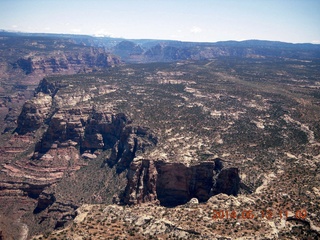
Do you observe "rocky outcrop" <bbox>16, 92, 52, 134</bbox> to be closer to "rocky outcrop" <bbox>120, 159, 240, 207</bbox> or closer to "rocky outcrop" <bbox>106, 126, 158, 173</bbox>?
"rocky outcrop" <bbox>106, 126, 158, 173</bbox>

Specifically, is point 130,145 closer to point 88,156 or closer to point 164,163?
point 164,163

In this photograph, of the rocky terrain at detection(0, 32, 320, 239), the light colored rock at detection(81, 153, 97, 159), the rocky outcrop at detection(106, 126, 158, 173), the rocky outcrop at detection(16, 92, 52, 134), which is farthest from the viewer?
the rocky outcrop at detection(16, 92, 52, 134)

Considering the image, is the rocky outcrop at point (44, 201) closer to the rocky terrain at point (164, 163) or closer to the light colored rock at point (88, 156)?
the rocky terrain at point (164, 163)

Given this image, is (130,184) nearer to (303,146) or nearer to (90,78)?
(303,146)

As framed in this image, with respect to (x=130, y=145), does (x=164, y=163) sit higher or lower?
higher

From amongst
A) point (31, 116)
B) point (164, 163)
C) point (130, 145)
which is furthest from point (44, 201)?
point (31, 116)

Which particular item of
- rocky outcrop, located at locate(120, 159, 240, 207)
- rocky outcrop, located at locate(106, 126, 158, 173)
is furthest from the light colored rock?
rocky outcrop, located at locate(120, 159, 240, 207)
